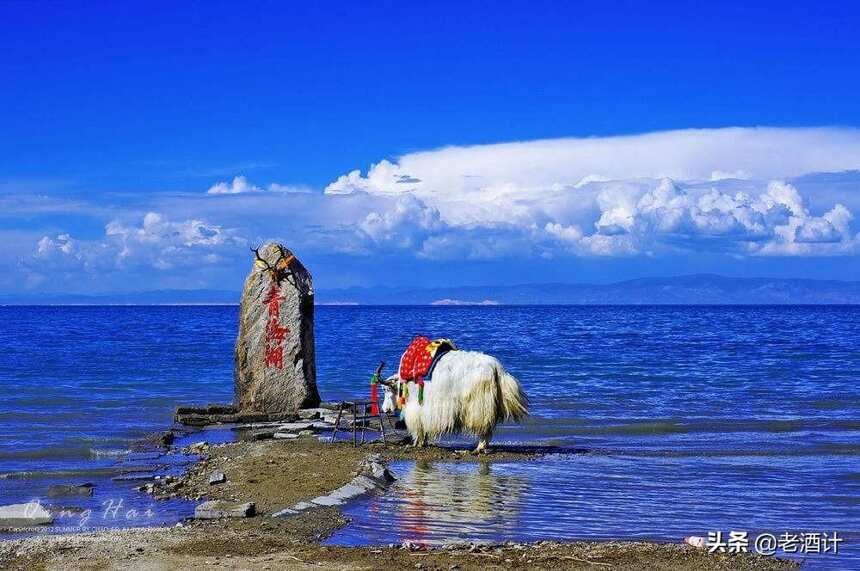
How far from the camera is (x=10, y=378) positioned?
93.5 feet

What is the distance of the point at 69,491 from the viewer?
38.5ft

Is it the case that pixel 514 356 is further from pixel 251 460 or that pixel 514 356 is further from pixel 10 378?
pixel 251 460

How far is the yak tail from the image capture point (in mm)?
14250

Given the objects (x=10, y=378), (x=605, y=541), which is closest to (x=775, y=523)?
(x=605, y=541)

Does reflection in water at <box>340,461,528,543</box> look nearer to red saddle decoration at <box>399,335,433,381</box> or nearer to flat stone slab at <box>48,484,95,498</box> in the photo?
red saddle decoration at <box>399,335,433,381</box>

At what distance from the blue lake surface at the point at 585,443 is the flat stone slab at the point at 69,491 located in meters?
0.18

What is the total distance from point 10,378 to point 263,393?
12.9 meters

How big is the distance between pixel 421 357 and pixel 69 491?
5049 mm

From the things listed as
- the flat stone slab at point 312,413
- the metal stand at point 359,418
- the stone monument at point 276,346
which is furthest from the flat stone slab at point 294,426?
the stone monument at point 276,346

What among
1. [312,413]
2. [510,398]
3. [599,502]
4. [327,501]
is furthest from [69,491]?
[312,413]

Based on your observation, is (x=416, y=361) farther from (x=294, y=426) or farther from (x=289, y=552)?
(x=289, y=552)

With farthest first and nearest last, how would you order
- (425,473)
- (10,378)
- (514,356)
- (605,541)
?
(514,356) < (10,378) < (425,473) < (605,541)

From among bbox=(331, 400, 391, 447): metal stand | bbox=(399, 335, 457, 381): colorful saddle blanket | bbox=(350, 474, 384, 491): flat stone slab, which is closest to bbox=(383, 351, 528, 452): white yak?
bbox=(399, 335, 457, 381): colorful saddle blanket

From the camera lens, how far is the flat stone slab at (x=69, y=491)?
1162cm
